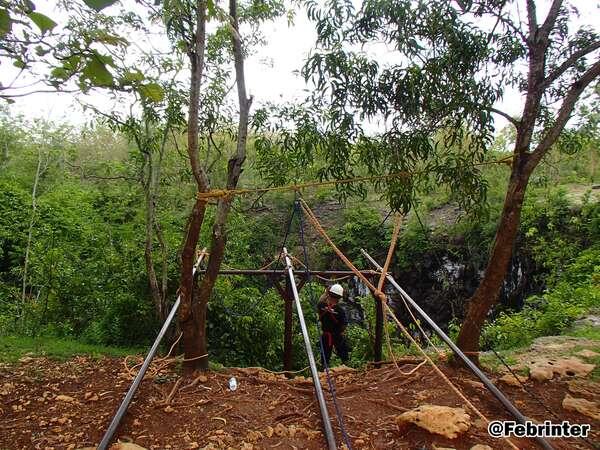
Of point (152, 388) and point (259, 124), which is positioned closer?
point (152, 388)

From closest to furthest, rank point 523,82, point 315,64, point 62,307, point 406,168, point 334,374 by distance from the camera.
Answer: point 315,64
point 406,168
point 523,82
point 334,374
point 62,307

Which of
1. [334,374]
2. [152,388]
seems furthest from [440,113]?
[152,388]

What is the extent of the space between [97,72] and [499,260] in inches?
131

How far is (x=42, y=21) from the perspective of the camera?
0.98m

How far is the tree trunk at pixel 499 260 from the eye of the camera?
3.42 metres

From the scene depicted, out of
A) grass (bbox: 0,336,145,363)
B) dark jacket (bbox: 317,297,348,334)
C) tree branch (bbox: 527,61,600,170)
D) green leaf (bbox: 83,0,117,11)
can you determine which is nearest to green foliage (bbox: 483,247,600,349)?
dark jacket (bbox: 317,297,348,334)

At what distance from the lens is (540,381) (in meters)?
3.50

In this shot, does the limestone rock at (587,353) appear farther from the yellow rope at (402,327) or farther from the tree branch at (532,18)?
the tree branch at (532,18)

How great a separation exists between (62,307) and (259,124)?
503 centimetres

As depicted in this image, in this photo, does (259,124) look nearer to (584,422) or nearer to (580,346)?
(584,422)

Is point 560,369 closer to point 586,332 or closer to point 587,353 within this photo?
point 587,353

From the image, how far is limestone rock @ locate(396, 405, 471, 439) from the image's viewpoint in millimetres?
2652

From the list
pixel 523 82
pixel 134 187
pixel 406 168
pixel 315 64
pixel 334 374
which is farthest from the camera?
pixel 134 187

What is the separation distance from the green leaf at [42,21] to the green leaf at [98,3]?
19 centimetres
